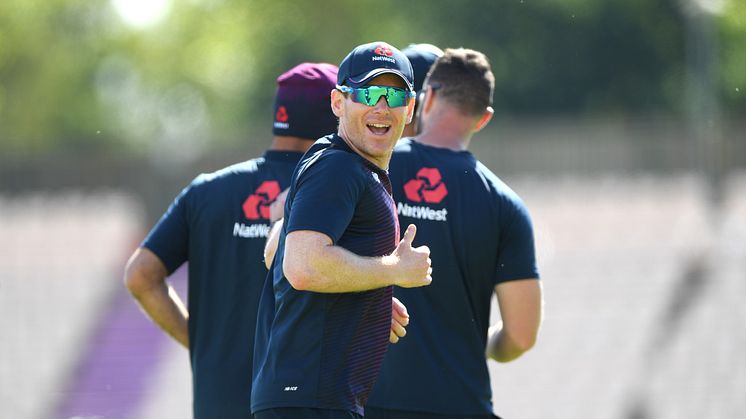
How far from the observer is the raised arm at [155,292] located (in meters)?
4.74

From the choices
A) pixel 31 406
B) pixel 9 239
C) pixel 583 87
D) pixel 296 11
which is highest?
pixel 296 11

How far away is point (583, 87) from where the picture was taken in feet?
134

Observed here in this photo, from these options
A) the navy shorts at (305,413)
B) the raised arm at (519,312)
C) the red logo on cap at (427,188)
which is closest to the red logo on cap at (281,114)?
the red logo on cap at (427,188)

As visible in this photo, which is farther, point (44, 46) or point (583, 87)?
point (44, 46)

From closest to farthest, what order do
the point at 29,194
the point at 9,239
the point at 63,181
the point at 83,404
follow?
the point at 83,404, the point at 9,239, the point at 29,194, the point at 63,181

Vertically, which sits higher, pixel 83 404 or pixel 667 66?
pixel 667 66

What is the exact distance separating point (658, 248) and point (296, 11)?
3453 cm

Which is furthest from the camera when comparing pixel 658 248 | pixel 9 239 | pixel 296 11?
pixel 296 11

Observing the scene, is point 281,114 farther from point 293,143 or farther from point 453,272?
point 453,272

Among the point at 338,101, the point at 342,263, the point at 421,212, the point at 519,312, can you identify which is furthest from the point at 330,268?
the point at 519,312

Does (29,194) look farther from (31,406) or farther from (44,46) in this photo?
(44,46)

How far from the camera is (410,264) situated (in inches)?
134

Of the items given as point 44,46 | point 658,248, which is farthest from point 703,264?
point 44,46

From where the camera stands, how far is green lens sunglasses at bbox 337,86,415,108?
3.49 metres
